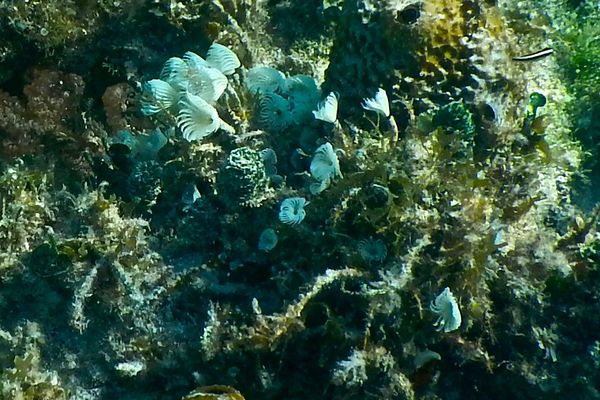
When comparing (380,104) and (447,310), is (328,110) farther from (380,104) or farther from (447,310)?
(447,310)

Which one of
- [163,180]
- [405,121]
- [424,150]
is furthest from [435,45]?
[163,180]

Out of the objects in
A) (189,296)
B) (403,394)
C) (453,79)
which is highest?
(453,79)

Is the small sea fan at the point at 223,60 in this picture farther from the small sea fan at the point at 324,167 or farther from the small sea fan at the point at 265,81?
the small sea fan at the point at 324,167

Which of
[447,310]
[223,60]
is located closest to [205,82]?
[223,60]

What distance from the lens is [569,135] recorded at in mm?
4312

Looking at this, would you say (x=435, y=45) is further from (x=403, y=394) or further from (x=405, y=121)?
(x=403, y=394)

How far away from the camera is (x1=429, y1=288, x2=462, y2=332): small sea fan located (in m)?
2.93

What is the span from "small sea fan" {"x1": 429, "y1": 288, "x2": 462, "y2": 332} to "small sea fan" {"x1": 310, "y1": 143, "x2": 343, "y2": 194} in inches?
34.4

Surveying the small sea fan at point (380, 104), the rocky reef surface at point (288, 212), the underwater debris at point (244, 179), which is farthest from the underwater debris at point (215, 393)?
the small sea fan at point (380, 104)

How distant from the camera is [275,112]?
3.78m

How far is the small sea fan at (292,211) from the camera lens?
3244 millimetres

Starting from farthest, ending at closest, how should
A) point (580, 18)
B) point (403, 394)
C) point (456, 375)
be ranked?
point (580, 18), point (456, 375), point (403, 394)

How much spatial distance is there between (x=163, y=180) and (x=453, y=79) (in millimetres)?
1989

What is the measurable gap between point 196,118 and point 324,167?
893 millimetres
